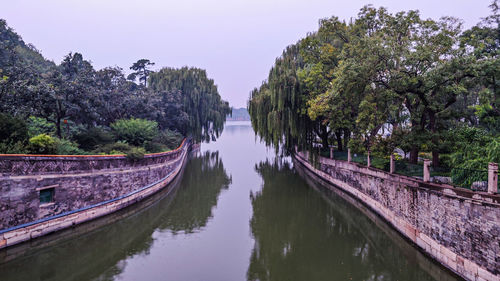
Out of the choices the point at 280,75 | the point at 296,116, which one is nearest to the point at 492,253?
the point at 296,116

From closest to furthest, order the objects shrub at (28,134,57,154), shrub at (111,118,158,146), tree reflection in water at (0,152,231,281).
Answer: tree reflection in water at (0,152,231,281)
shrub at (28,134,57,154)
shrub at (111,118,158,146)

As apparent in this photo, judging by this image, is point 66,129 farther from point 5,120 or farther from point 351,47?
point 351,47

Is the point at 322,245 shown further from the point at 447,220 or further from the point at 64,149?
the point at 64,149

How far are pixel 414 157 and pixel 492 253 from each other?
22.5 ft

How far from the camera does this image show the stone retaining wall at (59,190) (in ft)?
29.2

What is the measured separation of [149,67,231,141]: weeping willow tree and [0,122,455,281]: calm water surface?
15823 mm

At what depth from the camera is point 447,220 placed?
Result: 26.6ft

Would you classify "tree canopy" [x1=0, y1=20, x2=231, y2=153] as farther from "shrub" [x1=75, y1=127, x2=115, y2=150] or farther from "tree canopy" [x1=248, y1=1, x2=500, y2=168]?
"tree canopy" [x1=248, y1=1, x2=500, y2=168]

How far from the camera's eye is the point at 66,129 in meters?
16.3

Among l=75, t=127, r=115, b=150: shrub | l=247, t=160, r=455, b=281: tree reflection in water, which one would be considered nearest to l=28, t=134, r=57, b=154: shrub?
l=75, t=127, r=115, b=150: shrub

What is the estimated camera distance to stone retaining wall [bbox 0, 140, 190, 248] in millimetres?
8898

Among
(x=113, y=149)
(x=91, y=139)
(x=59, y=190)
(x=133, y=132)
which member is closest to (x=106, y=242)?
(x=59, y=190)

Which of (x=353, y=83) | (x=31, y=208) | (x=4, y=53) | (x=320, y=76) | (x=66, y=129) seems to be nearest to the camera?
(x=31, y=208)

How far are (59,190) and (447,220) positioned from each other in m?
12.4
